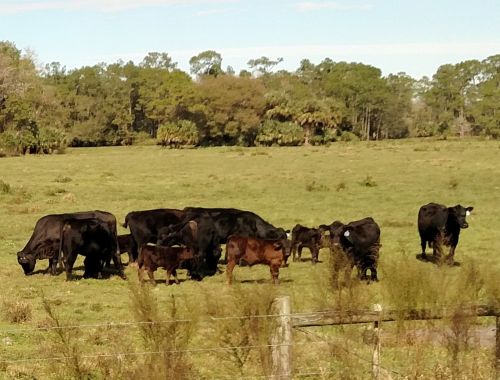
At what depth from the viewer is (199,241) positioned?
601 inches

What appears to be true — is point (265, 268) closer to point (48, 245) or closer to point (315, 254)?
point (315, 254)

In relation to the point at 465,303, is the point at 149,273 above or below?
below

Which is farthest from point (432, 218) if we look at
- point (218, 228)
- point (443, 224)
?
point (218, 228)

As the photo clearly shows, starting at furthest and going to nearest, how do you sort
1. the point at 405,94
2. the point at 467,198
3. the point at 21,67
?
the point at 405,94, the point at 21,67, the point at 467,198

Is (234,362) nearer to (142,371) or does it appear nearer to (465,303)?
(142,371)

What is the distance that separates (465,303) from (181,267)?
27.2 ft

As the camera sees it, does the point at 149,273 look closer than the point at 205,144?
Yes

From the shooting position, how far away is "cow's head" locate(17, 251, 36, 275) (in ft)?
49.1

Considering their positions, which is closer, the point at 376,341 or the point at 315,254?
the point at 376,341

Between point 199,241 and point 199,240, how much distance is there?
2cm

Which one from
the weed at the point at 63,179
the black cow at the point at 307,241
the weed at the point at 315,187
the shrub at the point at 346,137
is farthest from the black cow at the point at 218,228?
the shrub at the point at 346,137

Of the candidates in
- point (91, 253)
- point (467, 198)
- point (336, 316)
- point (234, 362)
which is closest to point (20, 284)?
point (91, 253)

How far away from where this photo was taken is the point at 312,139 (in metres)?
76.2

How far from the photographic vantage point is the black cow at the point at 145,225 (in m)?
15.9
